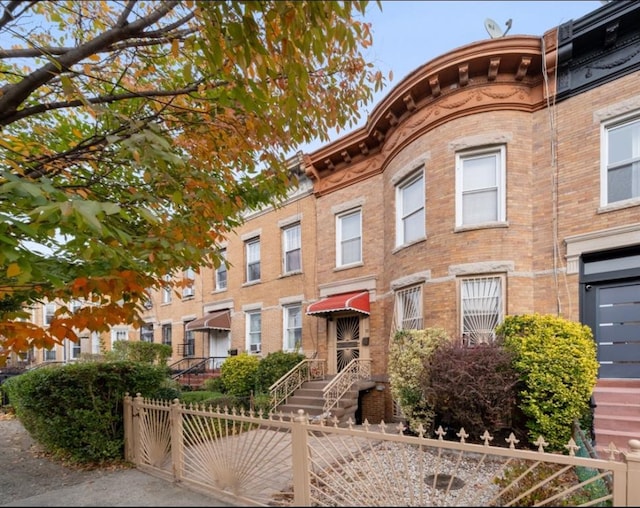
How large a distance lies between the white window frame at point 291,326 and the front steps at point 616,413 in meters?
9.42

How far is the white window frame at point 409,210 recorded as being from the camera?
10422 mm

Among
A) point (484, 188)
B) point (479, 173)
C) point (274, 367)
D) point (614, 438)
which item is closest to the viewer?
point (614, 438)

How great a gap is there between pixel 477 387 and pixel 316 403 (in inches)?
204

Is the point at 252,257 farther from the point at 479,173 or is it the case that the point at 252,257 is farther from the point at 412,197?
the point at 479,173

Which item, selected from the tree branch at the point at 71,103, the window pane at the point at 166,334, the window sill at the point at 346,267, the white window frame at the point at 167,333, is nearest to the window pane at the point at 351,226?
the window sill at the point at 346,267

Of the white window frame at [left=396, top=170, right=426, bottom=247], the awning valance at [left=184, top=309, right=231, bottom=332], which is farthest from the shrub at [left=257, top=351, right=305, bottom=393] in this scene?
the awning valance at [left=184, top=309, right=231, bottom=332]

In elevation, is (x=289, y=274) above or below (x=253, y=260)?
below

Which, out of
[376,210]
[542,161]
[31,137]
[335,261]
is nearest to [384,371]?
[335,261]

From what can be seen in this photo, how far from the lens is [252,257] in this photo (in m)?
17.3

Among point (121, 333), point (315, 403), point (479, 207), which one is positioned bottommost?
point (121, 333)

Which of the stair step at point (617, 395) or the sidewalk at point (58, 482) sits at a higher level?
the stair step at point (617, 395)

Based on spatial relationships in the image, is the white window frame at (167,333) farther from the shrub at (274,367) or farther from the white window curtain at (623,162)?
the white window curtain at (623,162)

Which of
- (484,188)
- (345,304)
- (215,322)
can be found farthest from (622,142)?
(215,322)

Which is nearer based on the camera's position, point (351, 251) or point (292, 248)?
point (351, 251)
